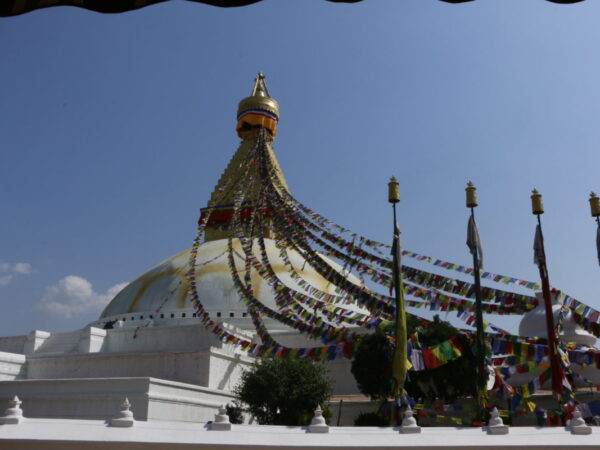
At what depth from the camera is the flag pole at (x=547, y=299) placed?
1350 centimetres

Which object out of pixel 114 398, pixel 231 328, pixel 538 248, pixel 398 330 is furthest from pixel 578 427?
pixel 231 328

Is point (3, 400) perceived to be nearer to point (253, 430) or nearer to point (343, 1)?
point (253, 430)

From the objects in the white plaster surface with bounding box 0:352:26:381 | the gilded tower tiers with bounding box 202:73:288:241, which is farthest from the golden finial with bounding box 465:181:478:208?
the gilded tower tiers with bounding box 202:73:288:241

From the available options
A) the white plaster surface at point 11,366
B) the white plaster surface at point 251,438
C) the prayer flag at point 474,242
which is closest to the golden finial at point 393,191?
the prayer flag at point 474,242

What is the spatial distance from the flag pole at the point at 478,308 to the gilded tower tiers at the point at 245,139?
23.3 metres

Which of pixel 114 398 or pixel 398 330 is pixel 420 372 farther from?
pixel 114 398

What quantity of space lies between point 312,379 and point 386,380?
6.79 ft

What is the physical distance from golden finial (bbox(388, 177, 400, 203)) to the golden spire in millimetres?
26130

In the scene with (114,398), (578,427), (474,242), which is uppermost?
(474,242)

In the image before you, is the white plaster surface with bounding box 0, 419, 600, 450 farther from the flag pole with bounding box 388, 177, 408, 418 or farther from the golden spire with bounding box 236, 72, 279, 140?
the golden spire with bounding box 236, 72, 279, 140

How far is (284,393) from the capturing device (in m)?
17.0

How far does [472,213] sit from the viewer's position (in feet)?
52.0

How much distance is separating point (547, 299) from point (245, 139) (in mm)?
30253

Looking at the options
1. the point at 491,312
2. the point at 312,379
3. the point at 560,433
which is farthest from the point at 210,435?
the point at 491,312
